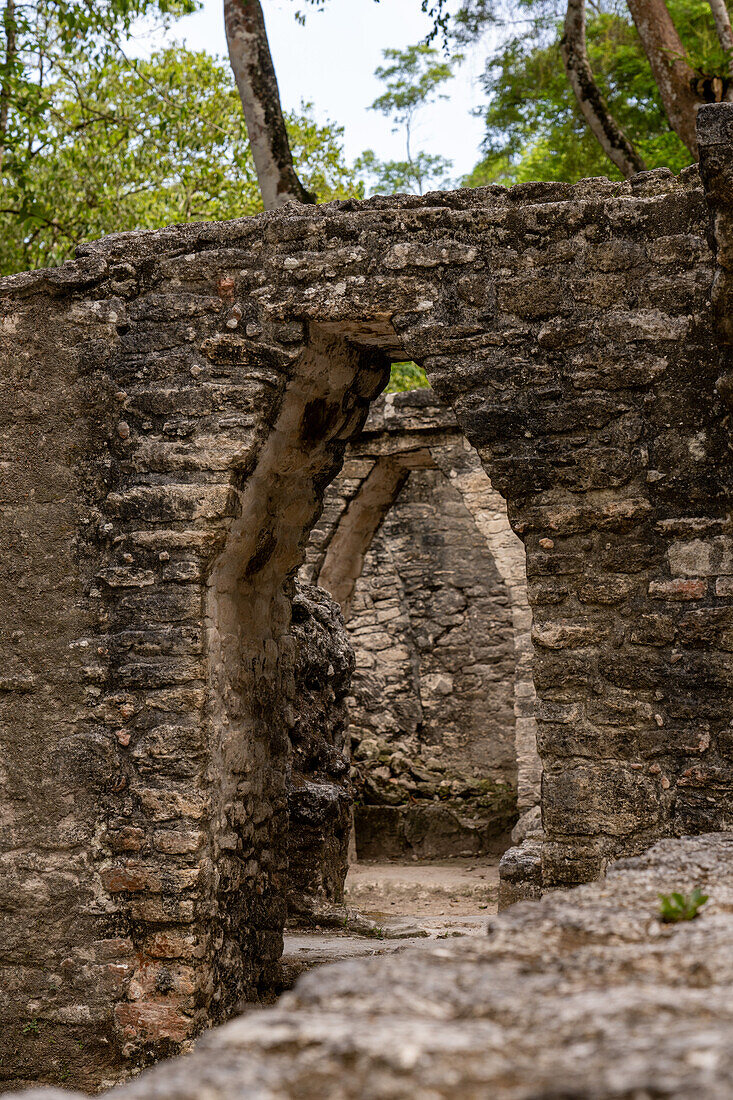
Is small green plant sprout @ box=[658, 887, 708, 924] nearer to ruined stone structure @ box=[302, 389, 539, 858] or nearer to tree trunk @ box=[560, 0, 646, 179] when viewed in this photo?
tree trunk @ box=[560, 0, 646, 179]

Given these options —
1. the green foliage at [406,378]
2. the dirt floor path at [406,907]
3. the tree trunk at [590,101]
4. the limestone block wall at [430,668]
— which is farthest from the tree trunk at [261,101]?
the green foliage at [406,378]

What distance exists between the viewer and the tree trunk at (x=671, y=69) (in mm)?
7652

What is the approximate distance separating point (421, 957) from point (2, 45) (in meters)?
9.83

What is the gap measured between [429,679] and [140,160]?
240 inches

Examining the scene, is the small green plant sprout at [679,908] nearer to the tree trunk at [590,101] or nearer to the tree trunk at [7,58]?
the tree trunk at [590,101]

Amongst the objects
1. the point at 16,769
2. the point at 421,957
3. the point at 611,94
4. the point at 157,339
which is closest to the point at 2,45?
the point at 611,94

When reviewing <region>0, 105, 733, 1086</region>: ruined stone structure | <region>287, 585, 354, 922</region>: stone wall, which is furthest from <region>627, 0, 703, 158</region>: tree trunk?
<region>0, 105, 733, 1086</region>: ruined stone structure

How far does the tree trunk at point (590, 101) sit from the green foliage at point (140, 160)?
367cm

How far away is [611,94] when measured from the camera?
35.4ft

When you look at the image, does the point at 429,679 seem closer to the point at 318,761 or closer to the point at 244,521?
the point at 318,761

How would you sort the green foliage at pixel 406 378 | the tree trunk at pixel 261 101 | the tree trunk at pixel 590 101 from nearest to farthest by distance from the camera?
the tree trunk at pixel 261 101 → the tree trunk at pixel 590 101 → the green foliage at pixel 406 378

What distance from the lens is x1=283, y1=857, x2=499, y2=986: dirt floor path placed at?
527cm

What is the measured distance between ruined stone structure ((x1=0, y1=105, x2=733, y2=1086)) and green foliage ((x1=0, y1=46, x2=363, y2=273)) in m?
6.46

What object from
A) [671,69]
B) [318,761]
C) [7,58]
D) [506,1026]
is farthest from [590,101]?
[506,1026]
